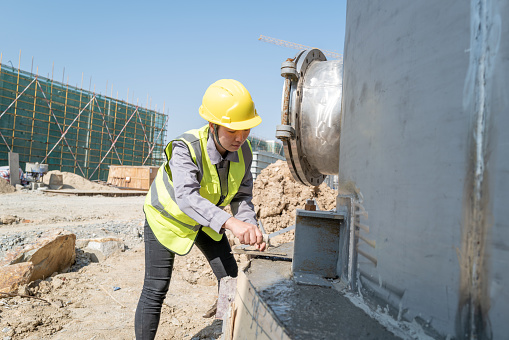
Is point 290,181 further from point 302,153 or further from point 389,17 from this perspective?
point 389,17

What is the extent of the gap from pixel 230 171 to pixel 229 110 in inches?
18.3

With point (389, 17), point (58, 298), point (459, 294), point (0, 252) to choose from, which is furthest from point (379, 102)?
point (0, 252)

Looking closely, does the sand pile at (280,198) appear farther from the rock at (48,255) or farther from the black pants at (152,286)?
the black pants at (152,286)

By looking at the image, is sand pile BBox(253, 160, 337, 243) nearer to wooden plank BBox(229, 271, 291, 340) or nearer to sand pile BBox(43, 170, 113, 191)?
wooden plank BBox(229, 271, 291, 340)

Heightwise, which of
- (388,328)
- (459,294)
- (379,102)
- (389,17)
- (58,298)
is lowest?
(58,298)

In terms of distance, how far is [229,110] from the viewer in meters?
2.06

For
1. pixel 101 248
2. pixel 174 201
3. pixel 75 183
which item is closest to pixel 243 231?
pixel 174 201

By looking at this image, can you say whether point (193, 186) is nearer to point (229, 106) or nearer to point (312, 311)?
point (229, 106)

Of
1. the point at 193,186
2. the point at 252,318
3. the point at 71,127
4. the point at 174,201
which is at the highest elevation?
the point at 71,127

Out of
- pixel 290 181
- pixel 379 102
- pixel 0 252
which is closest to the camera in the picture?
pixel 379 102

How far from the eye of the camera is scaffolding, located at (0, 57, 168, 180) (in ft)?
68.4

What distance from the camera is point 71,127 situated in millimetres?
23688

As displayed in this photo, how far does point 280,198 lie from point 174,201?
4530 mm

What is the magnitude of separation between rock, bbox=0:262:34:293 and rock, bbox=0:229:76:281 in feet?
0.42
